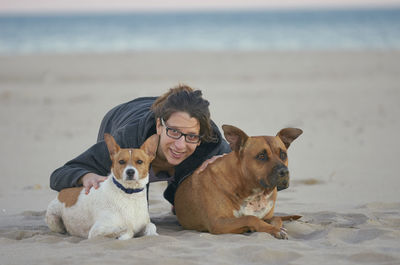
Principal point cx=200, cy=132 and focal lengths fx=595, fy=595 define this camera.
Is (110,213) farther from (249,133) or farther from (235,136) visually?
(249,133)

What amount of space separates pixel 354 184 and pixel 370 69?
12756mm

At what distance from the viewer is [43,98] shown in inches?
601

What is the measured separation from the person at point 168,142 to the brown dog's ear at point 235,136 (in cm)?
35

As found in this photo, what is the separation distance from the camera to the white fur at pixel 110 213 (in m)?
4.73

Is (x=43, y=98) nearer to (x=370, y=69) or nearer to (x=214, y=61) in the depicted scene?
(x=214, y=61)

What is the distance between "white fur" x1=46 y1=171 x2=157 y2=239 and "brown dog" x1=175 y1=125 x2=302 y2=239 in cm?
54

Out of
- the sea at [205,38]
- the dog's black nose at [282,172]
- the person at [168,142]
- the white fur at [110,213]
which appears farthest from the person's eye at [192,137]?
the sea at [205,38]

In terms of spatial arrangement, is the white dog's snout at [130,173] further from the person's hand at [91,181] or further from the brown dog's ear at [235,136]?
the brown dog's ear at [235,136]

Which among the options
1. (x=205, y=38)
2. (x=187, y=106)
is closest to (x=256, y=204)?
(x=187, y=106)

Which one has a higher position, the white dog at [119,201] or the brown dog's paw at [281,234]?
the white dog at [119,201]

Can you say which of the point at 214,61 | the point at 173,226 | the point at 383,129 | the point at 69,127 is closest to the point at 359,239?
the point at 173,226

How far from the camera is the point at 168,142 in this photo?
5.25 metres

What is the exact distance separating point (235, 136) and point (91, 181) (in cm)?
129

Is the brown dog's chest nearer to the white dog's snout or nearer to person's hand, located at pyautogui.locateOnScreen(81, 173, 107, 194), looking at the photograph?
the white dog's snout
